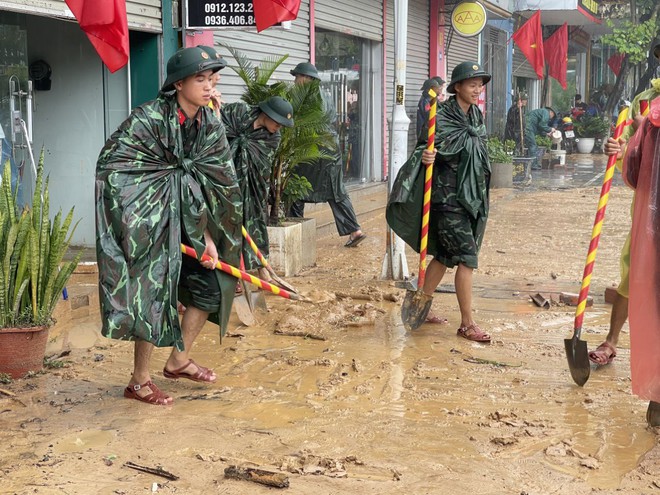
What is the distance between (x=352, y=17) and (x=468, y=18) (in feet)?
16.6

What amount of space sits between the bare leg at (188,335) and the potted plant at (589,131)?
2645 cm

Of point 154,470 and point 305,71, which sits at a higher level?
point 305,71

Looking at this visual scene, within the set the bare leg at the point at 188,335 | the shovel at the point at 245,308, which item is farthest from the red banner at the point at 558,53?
the bare leg at the point at 188,335

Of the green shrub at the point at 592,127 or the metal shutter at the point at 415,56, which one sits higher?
the metal shutter at the point at 415,56

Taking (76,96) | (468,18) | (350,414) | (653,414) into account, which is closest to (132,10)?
(76,96)

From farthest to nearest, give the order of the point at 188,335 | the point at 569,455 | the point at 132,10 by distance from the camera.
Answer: the point at 132,10
the point at 188,335
the point at 569,455

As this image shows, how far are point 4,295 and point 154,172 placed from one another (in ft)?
4.02

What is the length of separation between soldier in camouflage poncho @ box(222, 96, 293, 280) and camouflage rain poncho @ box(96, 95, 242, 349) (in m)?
2.33

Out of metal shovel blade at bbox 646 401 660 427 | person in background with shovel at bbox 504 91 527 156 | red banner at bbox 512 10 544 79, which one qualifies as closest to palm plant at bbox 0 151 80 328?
metal shovel blade at bbox 646 401 660 427

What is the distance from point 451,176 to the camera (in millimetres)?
6621

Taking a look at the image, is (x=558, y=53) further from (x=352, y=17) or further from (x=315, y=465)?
(x=315, y=465)

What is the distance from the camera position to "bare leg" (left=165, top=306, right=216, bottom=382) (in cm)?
511

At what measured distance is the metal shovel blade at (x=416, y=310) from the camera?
6562 millimetres

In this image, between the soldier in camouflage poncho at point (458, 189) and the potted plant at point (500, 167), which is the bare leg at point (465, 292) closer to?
the soldier in camouflage poncho at point (458, 189)
